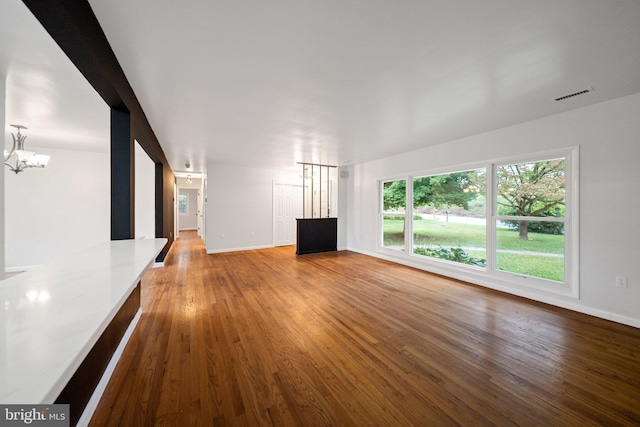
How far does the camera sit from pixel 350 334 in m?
2.38

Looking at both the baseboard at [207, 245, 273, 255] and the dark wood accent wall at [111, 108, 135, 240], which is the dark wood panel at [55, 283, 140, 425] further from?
the baseboard at [207, 245, 273, 255]

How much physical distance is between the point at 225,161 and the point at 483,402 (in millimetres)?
6251

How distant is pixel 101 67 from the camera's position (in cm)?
165

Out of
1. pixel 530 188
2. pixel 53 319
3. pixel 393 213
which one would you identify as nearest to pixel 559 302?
pixel 530 188

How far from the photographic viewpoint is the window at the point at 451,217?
403cm

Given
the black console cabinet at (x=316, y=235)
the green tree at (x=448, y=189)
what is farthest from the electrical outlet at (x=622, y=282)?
the black console cabinet at (x=316, y=235)

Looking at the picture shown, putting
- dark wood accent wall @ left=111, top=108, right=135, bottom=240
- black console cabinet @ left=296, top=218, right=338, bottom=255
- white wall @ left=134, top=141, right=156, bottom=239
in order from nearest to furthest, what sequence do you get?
Answer: dark wood accent wall @ left=111, top=108, right=135, bottom=240 → white wall @ left=134, top=141, right=156, bottom=239 → black console cabinet @ left=296, top=218, right=338, bottom=255

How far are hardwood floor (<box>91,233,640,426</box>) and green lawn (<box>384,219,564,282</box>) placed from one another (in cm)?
50

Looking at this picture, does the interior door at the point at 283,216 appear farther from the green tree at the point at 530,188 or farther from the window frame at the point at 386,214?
the green tree at the point at 530,188

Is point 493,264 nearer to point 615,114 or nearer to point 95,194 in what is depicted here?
point 615,114

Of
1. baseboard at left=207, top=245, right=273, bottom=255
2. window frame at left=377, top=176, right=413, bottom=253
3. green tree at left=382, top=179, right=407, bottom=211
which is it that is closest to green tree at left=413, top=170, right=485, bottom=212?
window frame at left=377, top=176, right=413, bottom=253

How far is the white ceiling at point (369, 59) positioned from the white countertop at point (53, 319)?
151cm

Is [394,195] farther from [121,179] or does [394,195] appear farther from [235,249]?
[121,179]

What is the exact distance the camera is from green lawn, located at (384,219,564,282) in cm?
320
